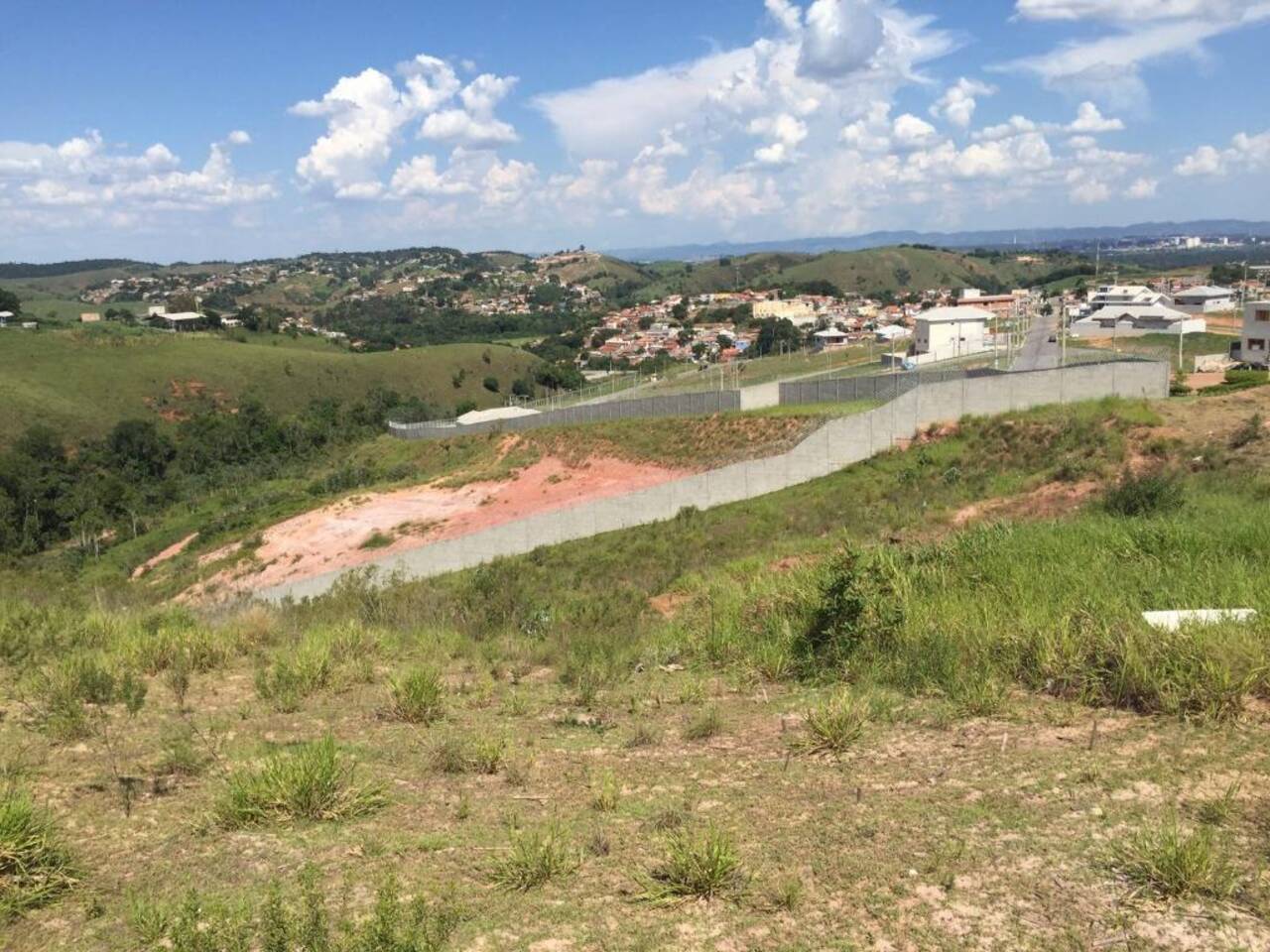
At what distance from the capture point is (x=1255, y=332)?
154 feet

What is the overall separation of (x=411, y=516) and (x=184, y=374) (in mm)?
62304

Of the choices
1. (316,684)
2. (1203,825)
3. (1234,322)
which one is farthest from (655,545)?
(1234,322)

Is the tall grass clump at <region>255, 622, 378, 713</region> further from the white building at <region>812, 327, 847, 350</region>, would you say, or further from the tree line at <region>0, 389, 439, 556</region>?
the white building at <region>812, 327, 847, 350</region>

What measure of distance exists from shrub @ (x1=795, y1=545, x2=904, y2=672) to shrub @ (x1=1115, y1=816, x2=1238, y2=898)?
10.2 feet

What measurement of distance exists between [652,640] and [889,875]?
482 cm

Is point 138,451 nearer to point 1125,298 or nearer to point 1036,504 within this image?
point 1036,504

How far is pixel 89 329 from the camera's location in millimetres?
97812

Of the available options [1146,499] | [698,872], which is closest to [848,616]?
[698,872]

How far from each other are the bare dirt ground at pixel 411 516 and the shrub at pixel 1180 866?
22930 mm

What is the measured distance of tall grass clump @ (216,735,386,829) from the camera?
4.37 m

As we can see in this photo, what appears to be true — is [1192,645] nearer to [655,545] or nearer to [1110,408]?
[655,545]

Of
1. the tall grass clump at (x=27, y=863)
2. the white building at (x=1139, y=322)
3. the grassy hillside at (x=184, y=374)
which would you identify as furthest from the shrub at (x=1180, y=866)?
the grassy hillside at (x=184, y=374)

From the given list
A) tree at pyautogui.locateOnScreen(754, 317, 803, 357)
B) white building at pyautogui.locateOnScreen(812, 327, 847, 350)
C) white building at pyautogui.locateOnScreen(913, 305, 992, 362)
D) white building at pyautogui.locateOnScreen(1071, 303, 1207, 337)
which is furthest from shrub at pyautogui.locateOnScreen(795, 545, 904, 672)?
tree at pyautogui.locateOnScreen(754, 317, 803, 357)

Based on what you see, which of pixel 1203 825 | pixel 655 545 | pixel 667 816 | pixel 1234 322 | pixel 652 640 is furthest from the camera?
pixel 1234 322
